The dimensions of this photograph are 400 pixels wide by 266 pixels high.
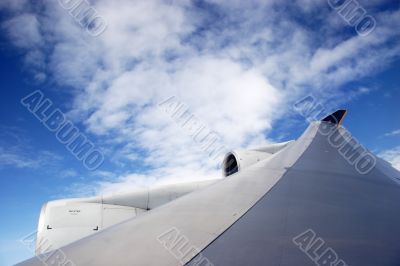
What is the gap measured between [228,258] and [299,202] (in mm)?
1481

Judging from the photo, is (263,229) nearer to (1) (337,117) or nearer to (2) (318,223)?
(2) (318,223)

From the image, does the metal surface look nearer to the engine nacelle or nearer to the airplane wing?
the airplane wing

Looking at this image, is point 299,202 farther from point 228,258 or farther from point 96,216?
point 96,216

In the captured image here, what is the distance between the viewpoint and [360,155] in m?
6.88

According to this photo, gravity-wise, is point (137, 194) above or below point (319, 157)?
above

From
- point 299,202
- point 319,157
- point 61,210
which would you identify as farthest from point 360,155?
point 61,210

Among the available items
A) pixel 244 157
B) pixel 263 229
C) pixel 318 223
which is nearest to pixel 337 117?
pixel 244 157

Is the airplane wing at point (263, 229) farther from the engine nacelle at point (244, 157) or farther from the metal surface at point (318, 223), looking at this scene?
the engine nacelle at point (244, 157)

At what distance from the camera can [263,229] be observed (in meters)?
2.73

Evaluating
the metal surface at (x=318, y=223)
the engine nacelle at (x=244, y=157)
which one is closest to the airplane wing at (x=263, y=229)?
the metal surface at (x=318, y=223)

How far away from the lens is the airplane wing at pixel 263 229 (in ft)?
7.45

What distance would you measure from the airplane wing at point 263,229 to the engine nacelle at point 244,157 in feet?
21.8

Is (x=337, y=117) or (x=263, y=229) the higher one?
(x=337, y=117)

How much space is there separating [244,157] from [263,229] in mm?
8799
